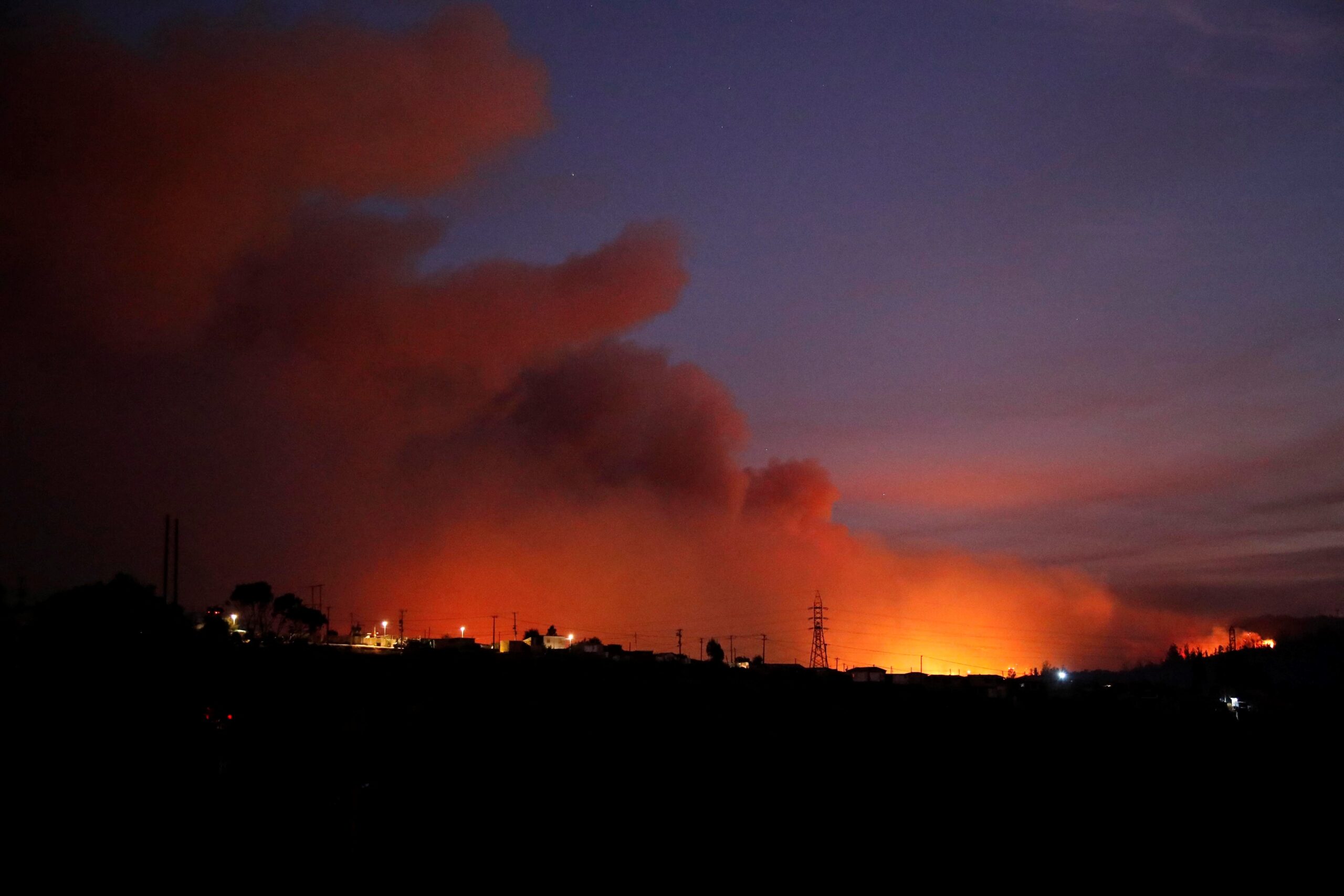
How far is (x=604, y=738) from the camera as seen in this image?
46.3m

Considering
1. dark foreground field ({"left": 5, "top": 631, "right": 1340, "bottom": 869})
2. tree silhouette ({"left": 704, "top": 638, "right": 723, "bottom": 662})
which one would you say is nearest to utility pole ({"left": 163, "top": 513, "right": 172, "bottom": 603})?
dark foreground field ({"left": 5, "top": 631, "right": 1340, "bottom": 869})

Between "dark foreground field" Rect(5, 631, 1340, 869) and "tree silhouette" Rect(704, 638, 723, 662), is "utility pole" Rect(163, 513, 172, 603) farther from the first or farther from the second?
"tree silhouette" Rect(704, 638, 723, 662)

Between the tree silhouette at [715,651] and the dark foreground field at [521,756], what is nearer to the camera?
the dark foreground field at [521,756]

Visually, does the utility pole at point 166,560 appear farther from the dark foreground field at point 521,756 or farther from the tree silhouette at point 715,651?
the tree silhouette at point 715,651

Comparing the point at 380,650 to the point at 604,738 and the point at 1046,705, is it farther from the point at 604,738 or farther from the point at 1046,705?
the point at 1046,705

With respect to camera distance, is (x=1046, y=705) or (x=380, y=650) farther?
(x=380, y=650)

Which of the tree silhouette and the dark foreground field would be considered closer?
the dark foreground field

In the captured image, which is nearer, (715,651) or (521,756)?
(521,756)

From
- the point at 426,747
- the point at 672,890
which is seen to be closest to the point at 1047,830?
the point at 672,890

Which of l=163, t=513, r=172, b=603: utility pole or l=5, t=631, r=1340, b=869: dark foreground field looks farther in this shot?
l=163, t=513, r=172, b=603: utility pole

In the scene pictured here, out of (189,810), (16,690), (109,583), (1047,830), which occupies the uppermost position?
(109,583)

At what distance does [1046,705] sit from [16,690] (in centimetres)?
6810

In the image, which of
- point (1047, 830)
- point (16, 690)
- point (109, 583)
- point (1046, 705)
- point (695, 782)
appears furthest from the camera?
point (109, 583)

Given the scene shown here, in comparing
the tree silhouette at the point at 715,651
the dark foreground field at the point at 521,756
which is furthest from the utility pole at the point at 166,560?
the tree silhouette at the point at 715,651
